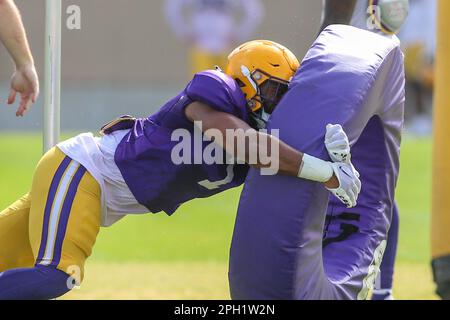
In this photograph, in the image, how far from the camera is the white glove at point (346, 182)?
9.44 ft

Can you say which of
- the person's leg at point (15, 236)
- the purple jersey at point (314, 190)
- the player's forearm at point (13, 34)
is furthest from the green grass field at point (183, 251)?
the purple jersey at point (314, 190)

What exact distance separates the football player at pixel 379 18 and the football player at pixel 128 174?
3.23 ft

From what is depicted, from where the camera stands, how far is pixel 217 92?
295 centimetres

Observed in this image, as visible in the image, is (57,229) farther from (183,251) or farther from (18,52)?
(183,251)

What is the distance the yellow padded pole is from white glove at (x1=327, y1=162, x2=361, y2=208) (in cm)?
211

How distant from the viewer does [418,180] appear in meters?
11.5

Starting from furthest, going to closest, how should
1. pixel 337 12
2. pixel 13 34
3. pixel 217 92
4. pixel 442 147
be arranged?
pixel 442 147 → pixel 337 12 → pixel 13 34 → pixel 217 92

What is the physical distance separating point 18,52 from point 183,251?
392 centimetres

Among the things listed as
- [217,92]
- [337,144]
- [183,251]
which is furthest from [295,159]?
[183,251]

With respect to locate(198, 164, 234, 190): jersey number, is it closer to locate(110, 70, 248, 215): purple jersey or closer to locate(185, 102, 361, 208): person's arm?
locate(110, 70, 248, 215): purple jersey

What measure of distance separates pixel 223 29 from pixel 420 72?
3.87m

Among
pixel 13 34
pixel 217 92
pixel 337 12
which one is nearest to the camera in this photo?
pixel 217 92

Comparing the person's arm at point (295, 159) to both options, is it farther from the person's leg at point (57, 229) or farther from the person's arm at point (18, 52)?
the person's arm at point (18, 52)

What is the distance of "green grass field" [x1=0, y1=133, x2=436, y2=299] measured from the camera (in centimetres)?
537
